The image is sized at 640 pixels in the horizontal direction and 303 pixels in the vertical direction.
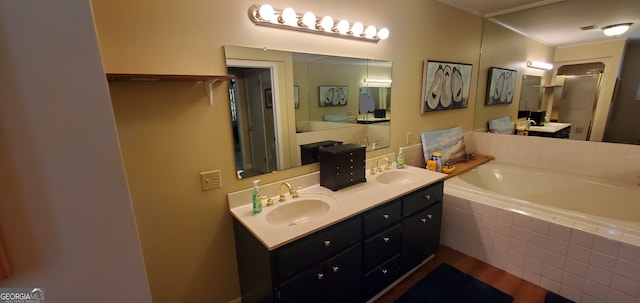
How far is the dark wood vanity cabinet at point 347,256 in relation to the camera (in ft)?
4.09

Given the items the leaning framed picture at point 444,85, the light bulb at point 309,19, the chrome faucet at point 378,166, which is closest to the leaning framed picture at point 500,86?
the leaning framed picture at point 444,85

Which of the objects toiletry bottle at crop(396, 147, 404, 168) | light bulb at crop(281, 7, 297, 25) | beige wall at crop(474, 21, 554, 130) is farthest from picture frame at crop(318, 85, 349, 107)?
beige wall at crop(474, 21, 554, 130)

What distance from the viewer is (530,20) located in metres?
2.75

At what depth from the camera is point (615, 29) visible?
2336 mm

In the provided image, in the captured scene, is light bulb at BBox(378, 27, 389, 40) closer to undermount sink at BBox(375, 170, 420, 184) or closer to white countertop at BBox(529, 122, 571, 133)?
undermount sink at BBox(375, 170, 420, 184)

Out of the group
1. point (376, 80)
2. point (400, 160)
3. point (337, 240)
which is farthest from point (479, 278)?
point (376, 80)

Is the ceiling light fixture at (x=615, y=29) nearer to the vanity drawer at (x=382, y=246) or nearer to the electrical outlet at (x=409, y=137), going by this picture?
the electrical outlet at (x=409, y=137)

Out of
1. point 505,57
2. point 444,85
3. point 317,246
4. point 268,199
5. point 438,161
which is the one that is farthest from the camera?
point 505,57

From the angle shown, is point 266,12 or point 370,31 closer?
point 266,12

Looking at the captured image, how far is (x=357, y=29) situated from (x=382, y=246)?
1.54 metres

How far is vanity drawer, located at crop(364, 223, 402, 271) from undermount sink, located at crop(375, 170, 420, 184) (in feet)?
1.54

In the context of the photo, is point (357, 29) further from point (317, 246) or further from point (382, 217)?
point (317, 246)

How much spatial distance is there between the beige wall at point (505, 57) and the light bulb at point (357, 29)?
2.00 meters

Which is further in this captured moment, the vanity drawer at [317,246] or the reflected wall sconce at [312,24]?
the reflected wall sconce at [312,24]
